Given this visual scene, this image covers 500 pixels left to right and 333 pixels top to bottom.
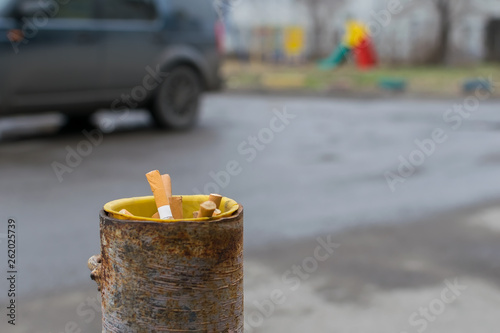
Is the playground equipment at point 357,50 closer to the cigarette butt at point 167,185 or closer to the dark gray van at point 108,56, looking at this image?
the dark gray van at point 108,56

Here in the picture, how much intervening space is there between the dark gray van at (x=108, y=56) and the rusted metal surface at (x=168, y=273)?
6.77m

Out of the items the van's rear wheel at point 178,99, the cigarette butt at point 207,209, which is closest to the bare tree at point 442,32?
the van's rear wheel at point 178,99

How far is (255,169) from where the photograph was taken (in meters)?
7.99

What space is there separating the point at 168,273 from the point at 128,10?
8274 mm

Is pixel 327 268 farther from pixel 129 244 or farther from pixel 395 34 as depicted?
pixel 395 34

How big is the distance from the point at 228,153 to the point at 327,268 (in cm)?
435

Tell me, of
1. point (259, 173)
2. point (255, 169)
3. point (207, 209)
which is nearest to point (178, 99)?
point (255, 169)

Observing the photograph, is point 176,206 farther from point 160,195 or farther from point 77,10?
point 77,10

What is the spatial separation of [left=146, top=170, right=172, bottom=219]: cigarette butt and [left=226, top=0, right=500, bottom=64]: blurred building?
2467 cm

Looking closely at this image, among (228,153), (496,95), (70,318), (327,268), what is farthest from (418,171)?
(496,95)

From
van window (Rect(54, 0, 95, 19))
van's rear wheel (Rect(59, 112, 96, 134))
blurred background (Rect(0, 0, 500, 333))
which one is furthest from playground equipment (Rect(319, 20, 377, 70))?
van window (Rect(54, 0, 95, 19))

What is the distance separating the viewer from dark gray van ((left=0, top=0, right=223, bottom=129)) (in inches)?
340

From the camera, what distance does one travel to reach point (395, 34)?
1163 inches

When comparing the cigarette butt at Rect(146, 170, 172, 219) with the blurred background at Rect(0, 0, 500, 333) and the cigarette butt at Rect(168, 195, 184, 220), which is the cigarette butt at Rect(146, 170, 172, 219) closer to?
the cigarette butt at Rect(168, 195, 184, 220)
